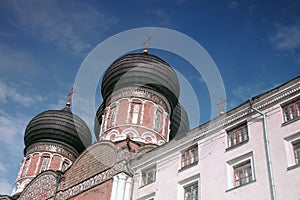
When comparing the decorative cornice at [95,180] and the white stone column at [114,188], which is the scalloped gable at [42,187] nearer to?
the decorative cornice at [95,180]

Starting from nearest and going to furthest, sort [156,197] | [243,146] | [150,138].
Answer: [243,146] → [156,197] → [150,138]

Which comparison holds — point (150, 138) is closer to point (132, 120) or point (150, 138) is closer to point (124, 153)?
point (132, 120)

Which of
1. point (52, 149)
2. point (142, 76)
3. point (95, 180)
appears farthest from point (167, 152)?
point (52, 149)

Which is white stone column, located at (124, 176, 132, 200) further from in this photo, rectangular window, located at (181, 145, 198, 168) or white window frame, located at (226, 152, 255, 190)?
white window frame, located at (226, 152, 255, 190)

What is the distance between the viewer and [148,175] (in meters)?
15.8

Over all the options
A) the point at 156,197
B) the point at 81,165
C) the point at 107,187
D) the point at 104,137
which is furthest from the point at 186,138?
the point at 104,137

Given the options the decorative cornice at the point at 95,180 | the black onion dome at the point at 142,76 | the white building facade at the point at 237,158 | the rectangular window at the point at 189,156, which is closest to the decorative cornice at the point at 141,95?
the black onion dome at the point at 142,76

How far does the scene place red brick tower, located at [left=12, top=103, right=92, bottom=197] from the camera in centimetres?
2659

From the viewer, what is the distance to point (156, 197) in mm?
14797

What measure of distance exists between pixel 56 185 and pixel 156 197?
262 inches

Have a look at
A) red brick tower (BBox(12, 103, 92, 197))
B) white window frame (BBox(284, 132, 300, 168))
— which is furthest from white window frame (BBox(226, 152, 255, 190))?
red brick tower (BBox(12, 103, 92, 197))

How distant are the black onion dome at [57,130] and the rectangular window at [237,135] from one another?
622 inches

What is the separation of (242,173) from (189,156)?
2.56 metres

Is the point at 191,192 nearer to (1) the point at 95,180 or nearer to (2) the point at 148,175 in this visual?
(2) the point at 148,175
